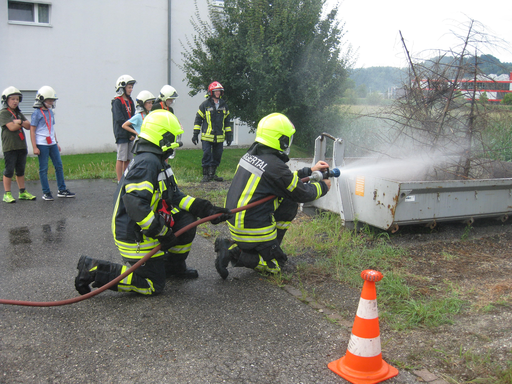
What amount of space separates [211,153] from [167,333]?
6.27m

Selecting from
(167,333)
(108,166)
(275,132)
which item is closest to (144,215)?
(167,333)

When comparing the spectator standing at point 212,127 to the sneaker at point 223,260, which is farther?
the spectator standing at point 212,127

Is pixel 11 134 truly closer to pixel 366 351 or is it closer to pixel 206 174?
pixel 206 174

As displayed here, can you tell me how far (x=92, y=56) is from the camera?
13.5 m

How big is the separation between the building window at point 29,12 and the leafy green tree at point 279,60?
5.27m

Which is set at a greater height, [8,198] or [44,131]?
[44,131]

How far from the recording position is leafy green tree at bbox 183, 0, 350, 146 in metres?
9.58

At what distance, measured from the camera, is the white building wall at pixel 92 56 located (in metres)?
12.8

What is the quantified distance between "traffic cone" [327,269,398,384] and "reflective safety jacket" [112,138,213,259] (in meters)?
1.60

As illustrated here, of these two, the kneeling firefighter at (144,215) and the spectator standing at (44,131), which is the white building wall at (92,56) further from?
the kneeling firefighter at (144,215)

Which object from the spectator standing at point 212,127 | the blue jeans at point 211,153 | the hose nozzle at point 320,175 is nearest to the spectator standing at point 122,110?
the spectator standing at point 212,127

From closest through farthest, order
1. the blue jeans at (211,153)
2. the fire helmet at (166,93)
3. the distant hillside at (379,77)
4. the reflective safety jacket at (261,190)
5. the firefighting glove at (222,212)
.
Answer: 1. the firefighting glove at (222,212)
2. the reflective safety jacket at (261,190)
3. the distant hillside at (379,77)
4. the fire helmet at (166,93)
5. the blue jeans at (211,153)

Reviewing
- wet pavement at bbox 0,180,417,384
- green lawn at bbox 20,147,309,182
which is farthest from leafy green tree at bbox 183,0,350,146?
wet pavement at bbox 0,180,417,384

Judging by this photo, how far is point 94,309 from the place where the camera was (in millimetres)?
3520
